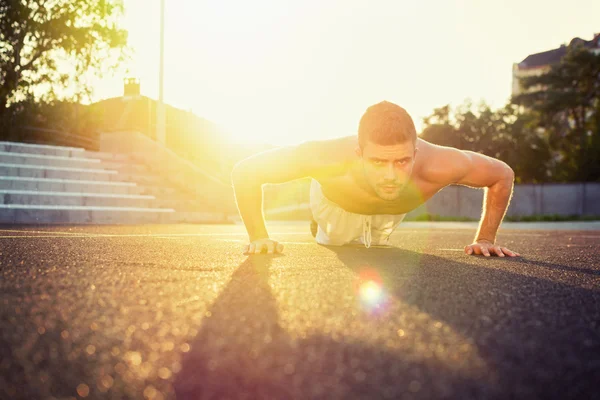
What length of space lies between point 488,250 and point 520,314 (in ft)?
7.82

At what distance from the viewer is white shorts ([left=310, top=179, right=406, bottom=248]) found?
486 centimetres

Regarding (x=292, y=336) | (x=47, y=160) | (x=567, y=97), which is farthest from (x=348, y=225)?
(x=567, y=97)

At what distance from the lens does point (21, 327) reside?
1275 mm

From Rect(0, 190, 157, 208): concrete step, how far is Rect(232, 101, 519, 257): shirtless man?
7.15 meters

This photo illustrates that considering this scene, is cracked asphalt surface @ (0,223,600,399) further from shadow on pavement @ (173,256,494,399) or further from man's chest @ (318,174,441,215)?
man's chest @ (318,174,441,215)

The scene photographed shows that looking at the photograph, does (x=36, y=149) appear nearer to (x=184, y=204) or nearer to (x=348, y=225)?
(x=184, y=204)

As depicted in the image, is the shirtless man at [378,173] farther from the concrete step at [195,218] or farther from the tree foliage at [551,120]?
the tree foliage at [551,120]

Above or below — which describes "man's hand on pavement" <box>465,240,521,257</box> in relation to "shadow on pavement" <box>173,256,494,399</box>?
above

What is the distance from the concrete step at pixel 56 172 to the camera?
37.0 feet

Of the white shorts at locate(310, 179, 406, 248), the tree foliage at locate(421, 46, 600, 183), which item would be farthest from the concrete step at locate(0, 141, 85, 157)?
the tree foliage at locate(421, 46, 600, 183)

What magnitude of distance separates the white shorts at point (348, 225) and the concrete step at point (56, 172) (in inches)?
330

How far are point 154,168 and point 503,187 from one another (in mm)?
11648

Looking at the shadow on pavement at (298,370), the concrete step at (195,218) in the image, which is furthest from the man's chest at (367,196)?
the concrete step at (195,218)

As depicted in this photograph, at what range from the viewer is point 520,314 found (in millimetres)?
1555
